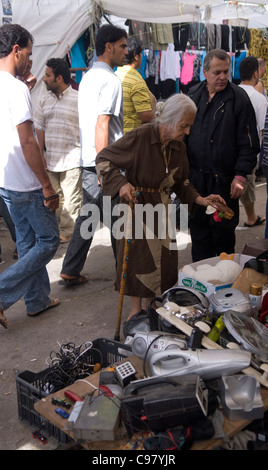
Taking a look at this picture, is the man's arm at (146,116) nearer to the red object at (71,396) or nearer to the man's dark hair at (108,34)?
the man's dark hair at (108,34)

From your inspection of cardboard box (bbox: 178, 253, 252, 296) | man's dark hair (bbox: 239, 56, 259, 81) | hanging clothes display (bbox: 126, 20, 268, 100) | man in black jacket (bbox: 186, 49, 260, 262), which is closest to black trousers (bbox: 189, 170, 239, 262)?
man in black jacket (bbox: 186, 49, 260, 262)

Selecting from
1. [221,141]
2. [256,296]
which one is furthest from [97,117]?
[256,296]

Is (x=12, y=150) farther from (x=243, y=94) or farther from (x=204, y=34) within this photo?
(x=204, y=34)

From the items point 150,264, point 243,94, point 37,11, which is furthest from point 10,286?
point 37,11

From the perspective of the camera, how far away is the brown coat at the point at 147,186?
11.4ft

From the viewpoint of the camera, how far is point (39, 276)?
416cm

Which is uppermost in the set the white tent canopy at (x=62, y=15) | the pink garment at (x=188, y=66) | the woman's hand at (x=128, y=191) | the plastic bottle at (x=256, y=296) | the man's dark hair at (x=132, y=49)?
the white tent canopy at (x=62, y=15)

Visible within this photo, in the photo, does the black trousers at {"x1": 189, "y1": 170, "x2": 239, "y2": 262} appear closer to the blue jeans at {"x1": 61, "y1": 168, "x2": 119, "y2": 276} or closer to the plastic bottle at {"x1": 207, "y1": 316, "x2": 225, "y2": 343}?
the blue jeans at {"x1": 61, "y1": 168, "x2": 119, "y2": 276}

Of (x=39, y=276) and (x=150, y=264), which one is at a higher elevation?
(x=150, y=264)

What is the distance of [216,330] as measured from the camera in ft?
9.09

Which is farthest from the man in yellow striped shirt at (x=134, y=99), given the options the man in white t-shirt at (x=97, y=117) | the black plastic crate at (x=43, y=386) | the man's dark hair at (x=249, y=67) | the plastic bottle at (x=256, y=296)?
the black plastic crate at (x=43, y=386)

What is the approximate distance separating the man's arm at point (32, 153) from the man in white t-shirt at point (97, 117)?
2.20 ft

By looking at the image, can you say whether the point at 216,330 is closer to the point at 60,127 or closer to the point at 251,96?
the point at 60,127
